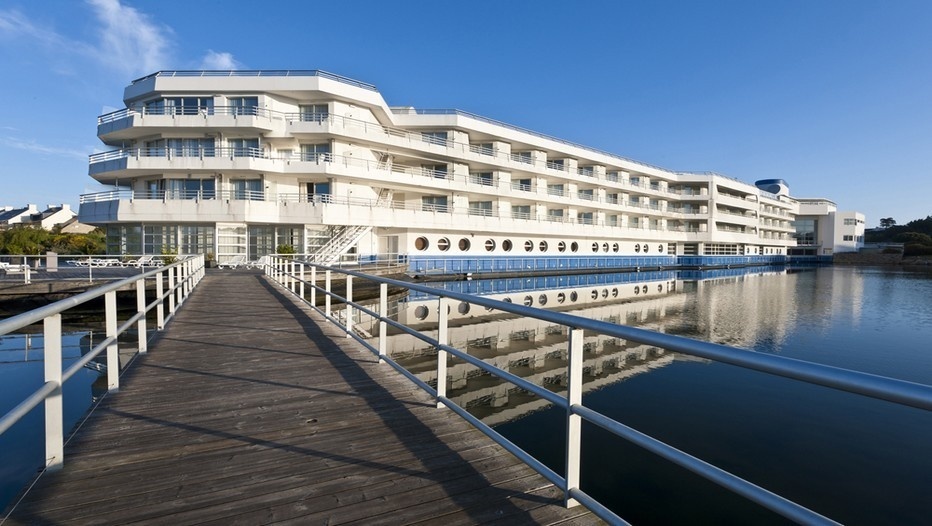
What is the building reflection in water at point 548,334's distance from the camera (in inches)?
393

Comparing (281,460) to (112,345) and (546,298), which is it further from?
(546,298)

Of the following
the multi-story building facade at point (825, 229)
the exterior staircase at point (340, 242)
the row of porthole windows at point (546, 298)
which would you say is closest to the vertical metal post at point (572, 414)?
the row of porthole windows at point (546, 298)

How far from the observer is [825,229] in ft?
270

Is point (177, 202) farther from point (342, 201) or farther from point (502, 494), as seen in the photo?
point (502, 494)

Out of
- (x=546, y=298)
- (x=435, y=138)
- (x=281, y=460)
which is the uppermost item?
(x=435, y=138)

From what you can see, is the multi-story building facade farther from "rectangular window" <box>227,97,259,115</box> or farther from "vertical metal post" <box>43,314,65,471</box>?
"vertical metal post" <box>43,314,65,471</box>

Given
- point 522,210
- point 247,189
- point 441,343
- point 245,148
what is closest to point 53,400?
point 441,343

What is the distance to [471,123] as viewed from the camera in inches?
1446

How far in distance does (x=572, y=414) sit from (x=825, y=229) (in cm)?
10263

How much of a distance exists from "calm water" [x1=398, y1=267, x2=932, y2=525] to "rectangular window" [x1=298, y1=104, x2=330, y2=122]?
63.8ft

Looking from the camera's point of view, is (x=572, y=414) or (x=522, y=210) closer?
Result: (x=572, y=414)

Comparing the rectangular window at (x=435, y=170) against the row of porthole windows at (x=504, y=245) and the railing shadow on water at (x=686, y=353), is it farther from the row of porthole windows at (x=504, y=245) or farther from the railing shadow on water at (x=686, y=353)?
the railing shadow on water at (x=686, y=353)

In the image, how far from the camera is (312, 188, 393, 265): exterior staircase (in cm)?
2564

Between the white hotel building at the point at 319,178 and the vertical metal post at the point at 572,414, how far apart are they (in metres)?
24.4
